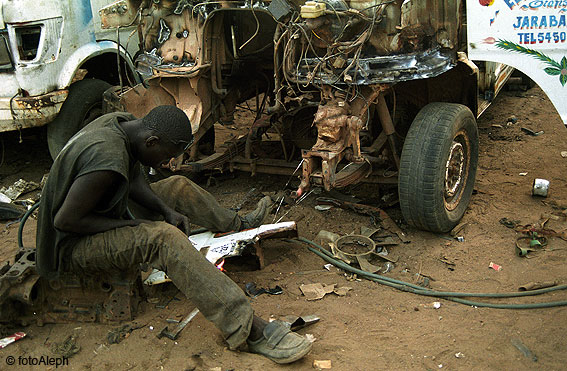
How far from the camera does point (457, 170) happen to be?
195 inches

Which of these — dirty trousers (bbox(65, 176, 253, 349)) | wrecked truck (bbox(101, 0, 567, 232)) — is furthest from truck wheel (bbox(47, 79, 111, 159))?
dirty trousers (bbox(65, 176, 253, 349))

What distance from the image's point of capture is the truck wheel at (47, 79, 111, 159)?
584cm

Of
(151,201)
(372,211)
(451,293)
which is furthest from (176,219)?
(372,211)

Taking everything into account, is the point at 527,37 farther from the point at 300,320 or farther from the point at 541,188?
the point at 300,320

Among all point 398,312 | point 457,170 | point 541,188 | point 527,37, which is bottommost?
point 541,188

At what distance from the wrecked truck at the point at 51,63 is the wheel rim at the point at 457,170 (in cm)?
298

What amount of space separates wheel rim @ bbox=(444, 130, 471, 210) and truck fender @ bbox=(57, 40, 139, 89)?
317cm

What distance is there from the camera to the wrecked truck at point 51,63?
5.44 meters

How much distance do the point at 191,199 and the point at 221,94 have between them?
4.98 ft

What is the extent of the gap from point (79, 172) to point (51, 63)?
2.95 meters

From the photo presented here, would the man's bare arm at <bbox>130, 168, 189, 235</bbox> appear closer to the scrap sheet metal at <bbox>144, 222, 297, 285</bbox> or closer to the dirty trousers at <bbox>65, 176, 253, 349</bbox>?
the scrap sheet metal at <bbox>144, 222, 297, 285</bbox>

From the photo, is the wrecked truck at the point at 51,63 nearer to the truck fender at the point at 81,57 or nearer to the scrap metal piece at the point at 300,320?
the truck fender at the point at 81,57

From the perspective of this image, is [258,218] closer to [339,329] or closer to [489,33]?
[339,329]

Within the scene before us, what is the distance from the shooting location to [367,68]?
4.43 meters
